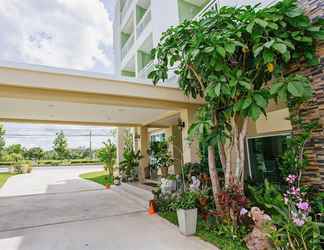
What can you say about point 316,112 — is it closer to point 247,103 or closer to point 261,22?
point 247,103

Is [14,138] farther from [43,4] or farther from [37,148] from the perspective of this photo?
[43,4]

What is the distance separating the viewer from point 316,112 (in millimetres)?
3871

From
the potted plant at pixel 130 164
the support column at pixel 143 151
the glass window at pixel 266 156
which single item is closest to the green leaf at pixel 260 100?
the glass window at pixel 266 156

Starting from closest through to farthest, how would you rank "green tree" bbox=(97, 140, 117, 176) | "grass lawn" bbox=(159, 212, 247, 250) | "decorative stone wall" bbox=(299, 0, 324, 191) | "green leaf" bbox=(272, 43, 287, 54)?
1. "green leaf" bbox=(272, 43, 287, 54)
2. "grass lawn" bbox=(159, 212, 247, 250)
3. "decorative stone wall" bbox=(299, 0, 324, 191)
4. "green tree" bbox=(97, 140, 117, 176)

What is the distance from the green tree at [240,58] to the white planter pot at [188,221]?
2.63 ft

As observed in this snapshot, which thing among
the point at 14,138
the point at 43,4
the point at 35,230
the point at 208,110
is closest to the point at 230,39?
the point at 208,110

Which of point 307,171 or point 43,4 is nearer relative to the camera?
point 307,171

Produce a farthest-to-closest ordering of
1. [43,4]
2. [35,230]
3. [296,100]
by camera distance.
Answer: [43,4] → [35,230] → [296,100]

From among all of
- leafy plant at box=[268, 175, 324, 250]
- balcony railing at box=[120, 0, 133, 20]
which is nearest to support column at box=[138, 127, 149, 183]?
leafy plant at box=[268, 175, 324, 250]

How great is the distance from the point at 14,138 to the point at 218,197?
4046cm

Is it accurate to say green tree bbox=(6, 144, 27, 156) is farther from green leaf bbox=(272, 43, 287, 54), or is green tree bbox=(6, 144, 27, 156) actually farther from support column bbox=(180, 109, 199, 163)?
green leaf bbox=(272, 43, 287, 54)

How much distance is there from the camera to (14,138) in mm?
34500

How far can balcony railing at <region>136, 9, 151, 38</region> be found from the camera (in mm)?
11424

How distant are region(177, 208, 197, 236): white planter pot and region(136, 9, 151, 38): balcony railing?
10613 mm
